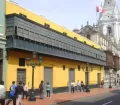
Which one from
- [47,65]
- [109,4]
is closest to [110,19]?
[109,4]

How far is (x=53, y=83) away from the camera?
31859 mm

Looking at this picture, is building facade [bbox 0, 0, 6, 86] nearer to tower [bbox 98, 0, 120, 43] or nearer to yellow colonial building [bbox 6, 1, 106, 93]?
yellow colonial building [bbox 6, 1, 106, 93]

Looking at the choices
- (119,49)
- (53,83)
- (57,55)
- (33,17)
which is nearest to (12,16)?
(33,17)

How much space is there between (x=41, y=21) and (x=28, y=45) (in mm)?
5736

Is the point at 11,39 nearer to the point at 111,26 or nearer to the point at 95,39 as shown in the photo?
the point at 95,39

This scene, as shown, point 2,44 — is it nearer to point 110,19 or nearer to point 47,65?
point 47,65

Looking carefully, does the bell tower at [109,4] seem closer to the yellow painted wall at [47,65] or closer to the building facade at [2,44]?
the yellow painted wall at [47,65]

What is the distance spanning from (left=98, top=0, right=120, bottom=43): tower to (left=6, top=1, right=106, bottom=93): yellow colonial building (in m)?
57.2

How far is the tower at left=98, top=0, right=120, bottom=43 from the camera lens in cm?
9912

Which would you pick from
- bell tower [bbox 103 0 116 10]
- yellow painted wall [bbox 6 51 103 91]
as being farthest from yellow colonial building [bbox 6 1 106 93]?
bell tower [bbox 103 0 116 10]

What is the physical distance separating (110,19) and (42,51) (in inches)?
3023

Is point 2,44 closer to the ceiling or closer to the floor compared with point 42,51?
closer to the ceiling

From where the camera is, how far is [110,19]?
10056cm

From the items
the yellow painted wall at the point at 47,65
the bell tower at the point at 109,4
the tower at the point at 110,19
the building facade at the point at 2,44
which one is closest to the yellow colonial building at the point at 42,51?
the yellow painted wall at the point at 47,65
